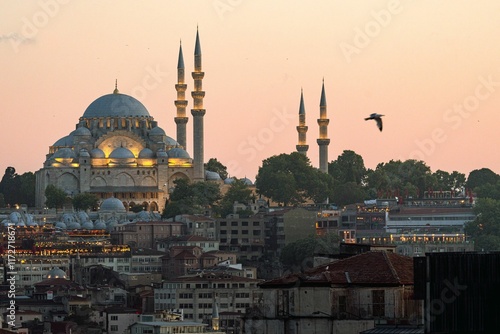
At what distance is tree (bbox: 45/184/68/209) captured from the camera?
19062 cm

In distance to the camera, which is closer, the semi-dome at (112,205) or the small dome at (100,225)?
the small dome at (100,225)

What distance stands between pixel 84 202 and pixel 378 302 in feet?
516

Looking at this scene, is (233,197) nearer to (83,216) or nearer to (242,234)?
(83,216)

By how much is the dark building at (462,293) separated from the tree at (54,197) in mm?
161352

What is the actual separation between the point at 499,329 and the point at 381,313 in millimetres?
4074

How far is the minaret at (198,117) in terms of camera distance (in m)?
188

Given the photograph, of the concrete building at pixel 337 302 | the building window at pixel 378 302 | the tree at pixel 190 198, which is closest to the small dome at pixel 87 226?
the tree at pixel 190 198

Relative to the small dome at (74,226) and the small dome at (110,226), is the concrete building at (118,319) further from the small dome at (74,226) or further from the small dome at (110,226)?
the small dome at (110,226)

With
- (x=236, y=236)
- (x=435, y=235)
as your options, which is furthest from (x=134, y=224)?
(x=435, y=235)

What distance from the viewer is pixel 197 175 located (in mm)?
195875

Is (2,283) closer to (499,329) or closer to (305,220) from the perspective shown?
(305,220)

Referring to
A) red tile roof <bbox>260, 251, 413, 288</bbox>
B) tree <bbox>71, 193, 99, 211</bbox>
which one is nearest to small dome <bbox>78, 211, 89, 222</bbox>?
tree <bbox>71, 193, 99, 211</bbox>

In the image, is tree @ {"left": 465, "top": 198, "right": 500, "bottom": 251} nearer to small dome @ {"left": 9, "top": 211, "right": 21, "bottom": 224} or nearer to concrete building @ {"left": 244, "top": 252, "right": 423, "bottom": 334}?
small dome @ {"left": 9, "top": 211, "right": 21, "bottom": 224}

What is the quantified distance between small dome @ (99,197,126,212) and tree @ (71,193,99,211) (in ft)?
9.10
